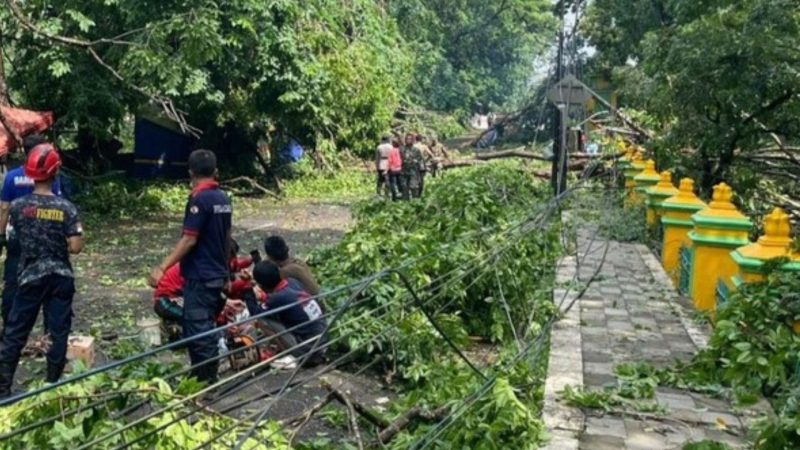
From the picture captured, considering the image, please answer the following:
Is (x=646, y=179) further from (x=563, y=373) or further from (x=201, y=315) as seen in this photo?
(x=201, y=315)

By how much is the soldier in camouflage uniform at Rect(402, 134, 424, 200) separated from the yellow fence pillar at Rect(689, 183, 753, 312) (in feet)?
34.9

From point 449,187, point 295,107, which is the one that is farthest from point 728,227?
point 295,107

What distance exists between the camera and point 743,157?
37.0 feet

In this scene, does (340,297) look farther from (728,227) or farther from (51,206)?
(728,227)

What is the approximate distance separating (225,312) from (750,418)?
388 centimetres

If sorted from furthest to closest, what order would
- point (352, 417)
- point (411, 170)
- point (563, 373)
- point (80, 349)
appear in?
point (411, 170), point (80, 349), point (563, 373), point (352, 417)

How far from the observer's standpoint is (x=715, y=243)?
6.55 m

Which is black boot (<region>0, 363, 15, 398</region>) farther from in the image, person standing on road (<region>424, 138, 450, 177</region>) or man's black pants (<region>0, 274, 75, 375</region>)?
person standing on road (<region>424, 138, 450, 177</region>)

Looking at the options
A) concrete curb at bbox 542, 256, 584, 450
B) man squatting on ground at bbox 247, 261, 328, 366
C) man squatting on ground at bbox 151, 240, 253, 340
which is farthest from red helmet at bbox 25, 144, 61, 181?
concrete curb at bbox 542, 256, 584, 450

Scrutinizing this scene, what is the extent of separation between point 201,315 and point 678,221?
5.14 meters

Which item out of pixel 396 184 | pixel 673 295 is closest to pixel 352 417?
pixel 673 295

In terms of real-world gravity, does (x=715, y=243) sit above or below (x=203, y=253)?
below

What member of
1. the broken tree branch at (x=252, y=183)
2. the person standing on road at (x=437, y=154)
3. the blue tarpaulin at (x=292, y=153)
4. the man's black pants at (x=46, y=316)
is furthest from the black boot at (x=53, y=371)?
→ the person standing on road at (x=437, y=154)

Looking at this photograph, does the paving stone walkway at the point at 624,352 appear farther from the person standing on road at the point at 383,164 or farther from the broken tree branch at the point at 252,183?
the broken tree branch at the point at 252,183
